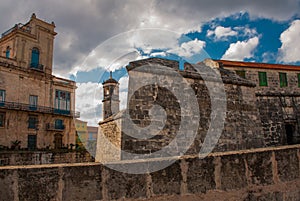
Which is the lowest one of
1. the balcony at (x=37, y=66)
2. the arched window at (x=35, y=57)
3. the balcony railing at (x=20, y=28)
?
the balcony at (x=37, y=66)

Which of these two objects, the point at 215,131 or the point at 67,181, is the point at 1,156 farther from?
the point at 67,181

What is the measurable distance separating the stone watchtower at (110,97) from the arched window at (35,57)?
14.7 m

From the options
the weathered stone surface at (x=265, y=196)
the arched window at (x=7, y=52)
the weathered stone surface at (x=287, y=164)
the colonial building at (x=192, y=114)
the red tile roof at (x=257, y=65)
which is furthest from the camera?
the arched window at (x=7, y=52)

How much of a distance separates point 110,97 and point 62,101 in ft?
52.6

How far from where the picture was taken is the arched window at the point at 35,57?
26.6 m

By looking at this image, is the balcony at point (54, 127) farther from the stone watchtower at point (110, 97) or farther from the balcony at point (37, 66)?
the stone watchtower at point (110, 97)

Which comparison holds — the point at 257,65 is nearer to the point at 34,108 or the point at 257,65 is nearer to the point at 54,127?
the point at 54,127

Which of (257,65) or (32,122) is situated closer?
(257,65)

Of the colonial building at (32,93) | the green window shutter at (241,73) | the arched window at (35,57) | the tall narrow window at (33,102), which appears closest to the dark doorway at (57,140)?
the colonial building at (32,93)

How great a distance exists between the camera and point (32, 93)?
25.9 meters

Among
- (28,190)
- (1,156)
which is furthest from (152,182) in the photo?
(1,156)

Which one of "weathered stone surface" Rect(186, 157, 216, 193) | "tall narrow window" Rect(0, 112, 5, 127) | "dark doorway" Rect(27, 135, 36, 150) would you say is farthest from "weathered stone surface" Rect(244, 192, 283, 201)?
"dark doorway" Rect(27, 135, 36, 150)

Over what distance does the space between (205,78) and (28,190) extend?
7189 mm

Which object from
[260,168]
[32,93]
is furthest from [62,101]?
[260,168]
